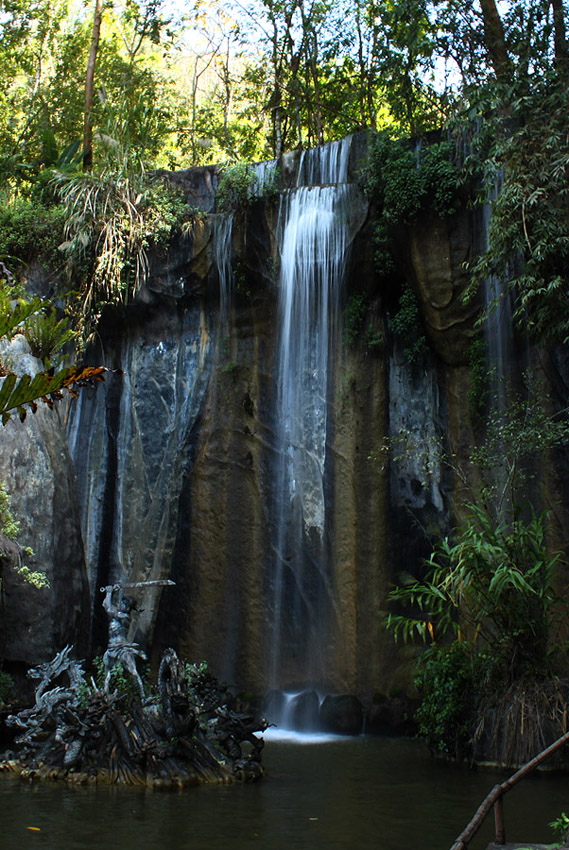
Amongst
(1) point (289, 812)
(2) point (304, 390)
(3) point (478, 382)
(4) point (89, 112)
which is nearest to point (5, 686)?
(1) point (289, 812)

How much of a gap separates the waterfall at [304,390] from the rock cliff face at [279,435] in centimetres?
2

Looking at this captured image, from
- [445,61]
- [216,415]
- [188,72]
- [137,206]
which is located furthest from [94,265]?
[188,72]

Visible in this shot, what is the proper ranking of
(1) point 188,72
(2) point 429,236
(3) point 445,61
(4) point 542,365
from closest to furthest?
1. (4) point 542,365
2. (2) point 429,236
3. (3) point 445,61
4. (1) point 188,72

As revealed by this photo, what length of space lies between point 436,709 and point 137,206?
9.00 m

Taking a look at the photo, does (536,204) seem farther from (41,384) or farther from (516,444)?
(41,384)

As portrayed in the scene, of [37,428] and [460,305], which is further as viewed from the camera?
[460,305]

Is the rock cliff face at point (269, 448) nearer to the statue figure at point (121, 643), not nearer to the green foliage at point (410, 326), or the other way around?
the green foliage at point (410, 326)

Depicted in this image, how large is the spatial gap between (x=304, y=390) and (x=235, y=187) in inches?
138

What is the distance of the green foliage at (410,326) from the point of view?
11.8 m

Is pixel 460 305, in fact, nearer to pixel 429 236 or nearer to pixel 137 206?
pixel 429 236

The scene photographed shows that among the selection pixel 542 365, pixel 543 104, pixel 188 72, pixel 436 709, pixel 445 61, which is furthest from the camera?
pixel 188 72

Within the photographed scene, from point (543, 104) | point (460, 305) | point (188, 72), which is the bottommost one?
point (460, 305)

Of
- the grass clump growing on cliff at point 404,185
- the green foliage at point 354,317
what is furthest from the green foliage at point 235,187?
the green foliage at point 354,317

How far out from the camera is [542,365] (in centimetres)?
1098
